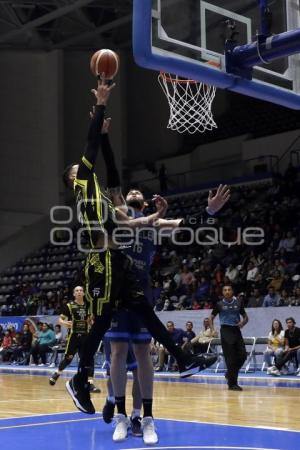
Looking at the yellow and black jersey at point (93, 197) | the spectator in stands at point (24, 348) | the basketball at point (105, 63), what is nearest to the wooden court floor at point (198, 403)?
the yellow and black jersey at point (93, 197)

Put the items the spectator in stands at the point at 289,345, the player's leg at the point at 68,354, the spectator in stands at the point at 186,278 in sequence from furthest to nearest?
the spectator in stands at the point at 186,278 < the spectator in stands at the point at 289,345 < the player's leg at the point at 68,354

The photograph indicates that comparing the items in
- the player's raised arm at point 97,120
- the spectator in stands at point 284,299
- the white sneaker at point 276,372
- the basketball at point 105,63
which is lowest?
the white sneaker at point 276,372

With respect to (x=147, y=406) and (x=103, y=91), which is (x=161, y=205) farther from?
(x=147, y=406)

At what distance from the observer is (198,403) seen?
9.03 meters

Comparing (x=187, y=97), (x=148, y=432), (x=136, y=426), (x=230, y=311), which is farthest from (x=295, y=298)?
(x=148, y=432)

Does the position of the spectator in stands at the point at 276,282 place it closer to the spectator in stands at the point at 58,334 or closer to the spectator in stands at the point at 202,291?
the spectator in stands at the point at 202,291

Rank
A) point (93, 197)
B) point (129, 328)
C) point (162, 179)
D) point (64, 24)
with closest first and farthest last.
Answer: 1. point (93, 197)
2. point (129, 328)
3. point (64, 24)
4. point (162, 179)

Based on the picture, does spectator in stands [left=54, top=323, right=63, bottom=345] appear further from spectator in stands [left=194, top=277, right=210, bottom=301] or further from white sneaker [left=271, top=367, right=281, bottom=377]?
white sneaker [left=271, top=367, right=281, bottom=377]

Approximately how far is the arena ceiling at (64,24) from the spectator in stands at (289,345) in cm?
1376

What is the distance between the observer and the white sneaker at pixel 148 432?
18.4 feet

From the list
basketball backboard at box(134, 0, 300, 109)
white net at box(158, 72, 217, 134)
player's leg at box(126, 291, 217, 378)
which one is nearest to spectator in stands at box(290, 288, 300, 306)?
white net at box(158, 72, 217, 134)

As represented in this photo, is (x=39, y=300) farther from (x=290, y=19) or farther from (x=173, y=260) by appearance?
(x=290, y=19)

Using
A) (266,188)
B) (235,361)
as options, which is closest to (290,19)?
(235,361)

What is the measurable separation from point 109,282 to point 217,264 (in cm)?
1500
